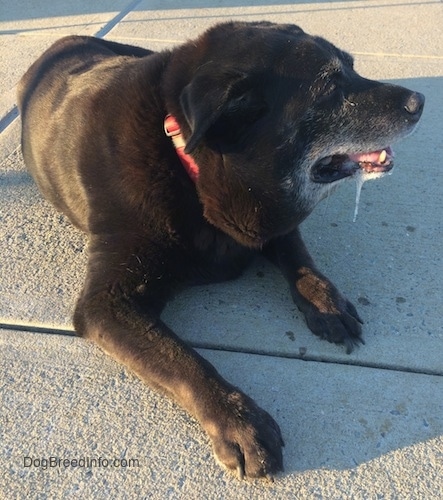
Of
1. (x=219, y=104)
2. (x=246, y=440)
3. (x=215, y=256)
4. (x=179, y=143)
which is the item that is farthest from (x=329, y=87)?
(x=246, y=440)

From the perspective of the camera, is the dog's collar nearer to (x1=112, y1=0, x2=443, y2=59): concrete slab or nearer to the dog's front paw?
the dog's front paw

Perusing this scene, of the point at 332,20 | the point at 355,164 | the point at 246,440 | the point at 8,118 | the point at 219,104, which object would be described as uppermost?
the point at 219,104

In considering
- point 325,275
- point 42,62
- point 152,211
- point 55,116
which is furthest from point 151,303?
point 42,62

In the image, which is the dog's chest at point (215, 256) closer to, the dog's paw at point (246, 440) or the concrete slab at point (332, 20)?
the dog's paw at point (246, 440)

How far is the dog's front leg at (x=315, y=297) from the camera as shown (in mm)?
2494

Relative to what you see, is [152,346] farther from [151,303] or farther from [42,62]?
[42,62]

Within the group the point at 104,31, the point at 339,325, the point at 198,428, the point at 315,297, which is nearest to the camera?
the point at 198,428

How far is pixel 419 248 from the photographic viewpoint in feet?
9.91

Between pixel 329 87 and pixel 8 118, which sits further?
pixel 8 118

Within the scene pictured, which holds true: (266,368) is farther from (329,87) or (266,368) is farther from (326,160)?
(329,87)

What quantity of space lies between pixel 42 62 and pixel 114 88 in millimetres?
1216

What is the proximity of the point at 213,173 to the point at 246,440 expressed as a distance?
102 cm

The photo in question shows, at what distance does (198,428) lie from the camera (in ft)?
7.09

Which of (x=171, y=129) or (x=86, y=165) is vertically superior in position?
(x=171, y=129)
